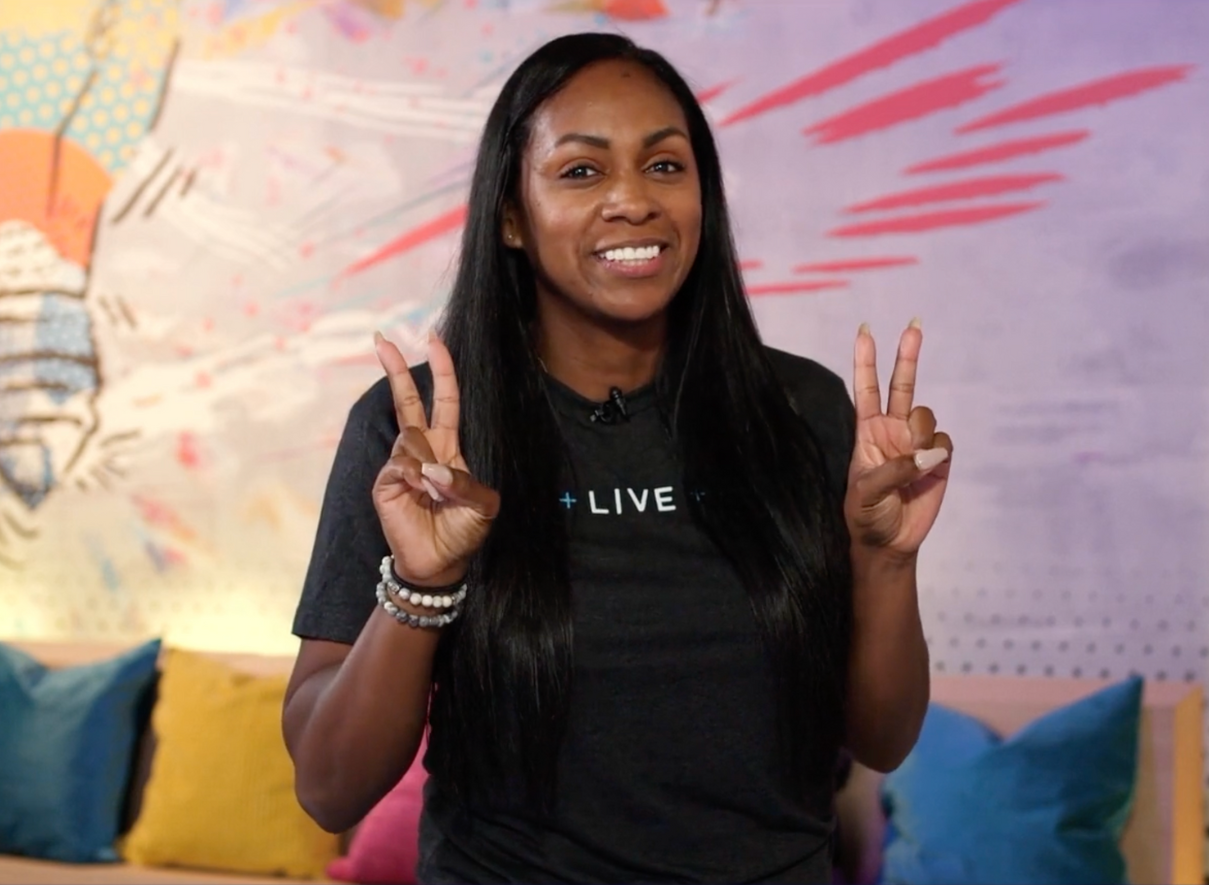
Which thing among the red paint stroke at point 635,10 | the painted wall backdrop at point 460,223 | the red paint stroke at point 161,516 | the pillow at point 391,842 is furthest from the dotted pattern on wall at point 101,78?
the pillow at point 391,842

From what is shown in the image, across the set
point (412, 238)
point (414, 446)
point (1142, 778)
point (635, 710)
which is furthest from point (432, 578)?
point (412, 238)

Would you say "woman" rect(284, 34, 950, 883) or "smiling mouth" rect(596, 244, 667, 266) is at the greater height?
"smiling mouth" rect(596, 244, 667, 266)

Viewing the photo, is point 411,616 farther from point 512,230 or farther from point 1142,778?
point 1142,778

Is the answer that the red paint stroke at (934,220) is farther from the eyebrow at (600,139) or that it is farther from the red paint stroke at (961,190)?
the eyebrow at (600,139)

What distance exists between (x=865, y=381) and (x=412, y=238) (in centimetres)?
204

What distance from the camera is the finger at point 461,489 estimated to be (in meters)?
1.22

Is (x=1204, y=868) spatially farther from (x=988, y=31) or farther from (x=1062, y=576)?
(x=988, y=31)

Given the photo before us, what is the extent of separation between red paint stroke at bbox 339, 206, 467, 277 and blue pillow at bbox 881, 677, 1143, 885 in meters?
1.57

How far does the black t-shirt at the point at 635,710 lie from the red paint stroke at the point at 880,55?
179 centimetres

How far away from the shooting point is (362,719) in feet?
4.21

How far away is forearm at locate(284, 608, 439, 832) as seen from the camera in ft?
4.16

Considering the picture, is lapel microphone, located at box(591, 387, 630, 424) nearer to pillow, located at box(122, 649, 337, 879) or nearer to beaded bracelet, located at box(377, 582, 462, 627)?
beaded bracelet, located at box(377, 582, 462, 627)

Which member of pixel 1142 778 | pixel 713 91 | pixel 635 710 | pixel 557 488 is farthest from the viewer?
pixel 713 91

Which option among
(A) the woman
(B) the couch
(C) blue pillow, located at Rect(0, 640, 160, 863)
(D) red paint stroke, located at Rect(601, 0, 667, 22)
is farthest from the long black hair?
(C) blue pillow, located at Rect(0, 640, 160, 863)
